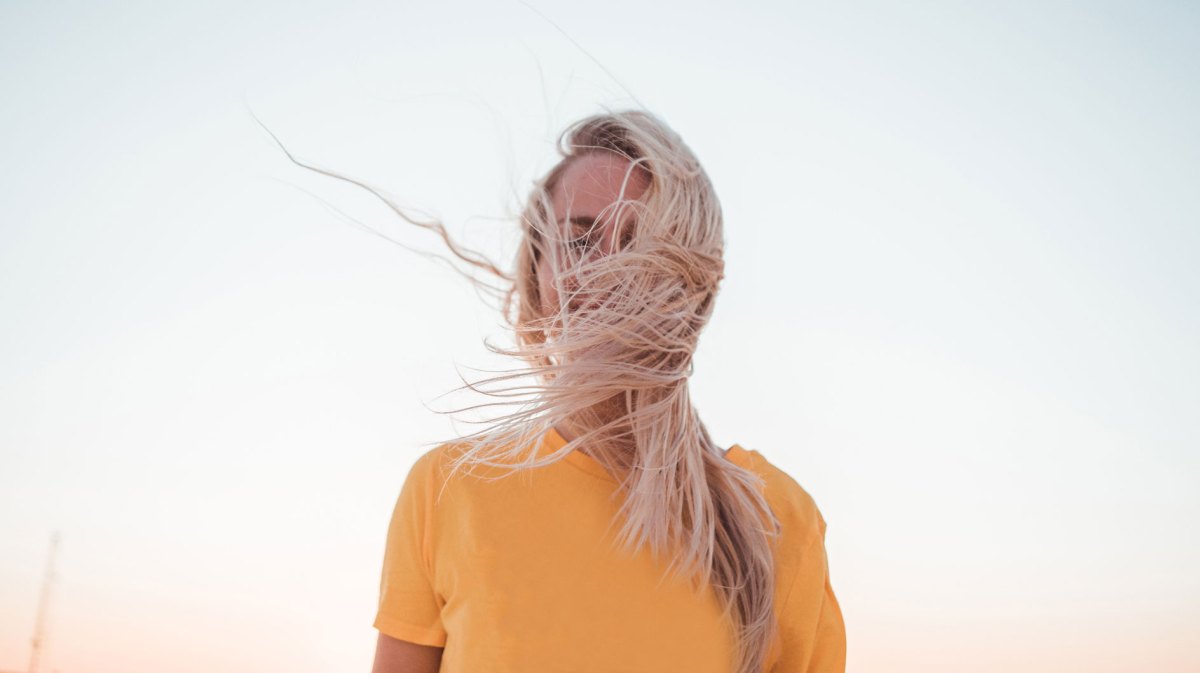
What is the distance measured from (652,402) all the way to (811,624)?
0.65 m

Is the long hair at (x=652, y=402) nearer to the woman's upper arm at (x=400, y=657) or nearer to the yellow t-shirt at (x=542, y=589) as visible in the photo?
the yellow t-shirt at (x=542, y=589)

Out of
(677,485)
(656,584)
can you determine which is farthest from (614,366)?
(656,584)

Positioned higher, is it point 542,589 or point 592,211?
point 592,211

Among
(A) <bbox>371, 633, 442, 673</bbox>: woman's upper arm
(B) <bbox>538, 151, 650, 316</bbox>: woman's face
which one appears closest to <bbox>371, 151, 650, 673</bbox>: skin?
(B) <bbox>538, 151, 650, 316</bbox>: woman's face

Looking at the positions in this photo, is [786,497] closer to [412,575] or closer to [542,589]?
[542,589]

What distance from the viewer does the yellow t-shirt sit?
1.92 m

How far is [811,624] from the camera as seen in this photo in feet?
7.20

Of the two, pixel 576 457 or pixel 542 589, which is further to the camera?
pixel 576 457

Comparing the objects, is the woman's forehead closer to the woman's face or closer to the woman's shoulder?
the woman's face

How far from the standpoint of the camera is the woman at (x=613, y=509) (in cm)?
196

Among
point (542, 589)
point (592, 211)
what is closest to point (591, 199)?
point (592, 211)

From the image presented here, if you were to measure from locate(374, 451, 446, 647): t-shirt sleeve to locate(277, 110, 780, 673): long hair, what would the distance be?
0.13 m

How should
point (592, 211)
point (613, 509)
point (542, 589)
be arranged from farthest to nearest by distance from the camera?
1. point (592, 211)
2. point (613, 509)
3. point (542, 589)

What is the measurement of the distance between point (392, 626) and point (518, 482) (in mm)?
407
